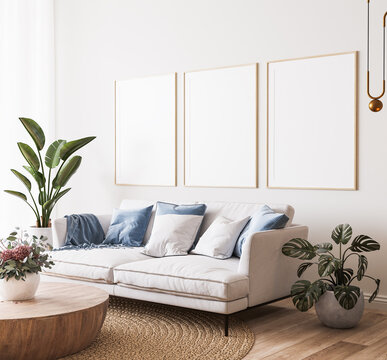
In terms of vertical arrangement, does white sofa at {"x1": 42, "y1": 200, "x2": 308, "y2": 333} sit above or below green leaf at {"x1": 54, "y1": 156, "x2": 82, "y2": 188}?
below

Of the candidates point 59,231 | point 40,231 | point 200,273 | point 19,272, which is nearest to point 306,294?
point 200,273

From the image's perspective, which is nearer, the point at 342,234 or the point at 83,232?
the point at 342,234

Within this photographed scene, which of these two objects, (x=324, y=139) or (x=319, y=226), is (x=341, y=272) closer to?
(x=319, y=226)

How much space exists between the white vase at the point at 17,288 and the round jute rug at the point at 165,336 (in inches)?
18.4

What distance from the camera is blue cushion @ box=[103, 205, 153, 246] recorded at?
16.5ft

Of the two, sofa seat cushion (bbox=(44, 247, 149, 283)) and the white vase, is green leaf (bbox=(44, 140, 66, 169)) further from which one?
the white vase

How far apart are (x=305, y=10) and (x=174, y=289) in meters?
2.54

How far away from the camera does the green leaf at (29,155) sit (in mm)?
5688

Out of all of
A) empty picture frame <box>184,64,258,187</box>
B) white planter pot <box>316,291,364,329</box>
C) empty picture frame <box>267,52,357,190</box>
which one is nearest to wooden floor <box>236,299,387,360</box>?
white planter pot <box>316,291,364,329</box>

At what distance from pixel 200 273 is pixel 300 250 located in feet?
2.41

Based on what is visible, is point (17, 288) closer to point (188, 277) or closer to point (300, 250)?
point (188, 277)

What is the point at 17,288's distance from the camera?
3.46m

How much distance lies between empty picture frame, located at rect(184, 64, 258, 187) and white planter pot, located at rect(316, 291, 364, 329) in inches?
56.6

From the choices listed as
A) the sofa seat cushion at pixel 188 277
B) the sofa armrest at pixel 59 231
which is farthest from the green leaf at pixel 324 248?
the sofa armrest at pixel 59 231
